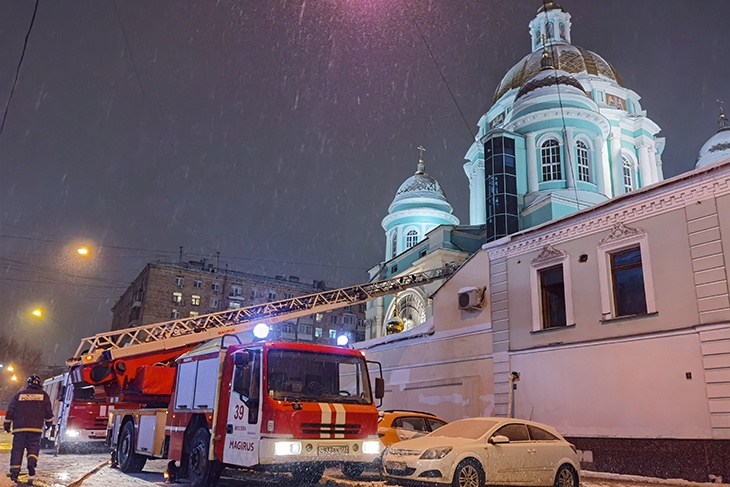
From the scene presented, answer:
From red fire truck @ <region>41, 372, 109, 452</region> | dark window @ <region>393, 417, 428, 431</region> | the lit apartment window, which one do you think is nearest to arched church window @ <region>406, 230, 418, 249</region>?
red fire truck @ <region>41, 372, 109, 452</region>

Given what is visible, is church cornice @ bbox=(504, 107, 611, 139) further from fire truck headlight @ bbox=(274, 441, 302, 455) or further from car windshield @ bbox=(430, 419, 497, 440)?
fire truck headlight @ bbox=(274, 441, 302, 455)

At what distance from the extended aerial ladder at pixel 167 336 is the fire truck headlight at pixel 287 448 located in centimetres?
692

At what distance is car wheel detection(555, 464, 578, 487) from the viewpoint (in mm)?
10583

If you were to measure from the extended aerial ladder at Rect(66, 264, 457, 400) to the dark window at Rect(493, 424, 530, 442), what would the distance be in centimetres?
892

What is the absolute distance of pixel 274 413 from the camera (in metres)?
8.92

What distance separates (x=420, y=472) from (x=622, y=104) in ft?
154

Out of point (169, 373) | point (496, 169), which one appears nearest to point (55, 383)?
point (169, 373)

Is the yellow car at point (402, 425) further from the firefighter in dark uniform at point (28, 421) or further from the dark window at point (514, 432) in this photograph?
the firefighter in dark uniform at point (28, 421)

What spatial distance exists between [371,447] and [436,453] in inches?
41.8

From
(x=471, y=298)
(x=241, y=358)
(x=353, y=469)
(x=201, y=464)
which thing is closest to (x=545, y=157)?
(x=471, y=298)

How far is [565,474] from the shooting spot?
35.3ft

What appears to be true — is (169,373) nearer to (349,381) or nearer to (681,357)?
(349,381)

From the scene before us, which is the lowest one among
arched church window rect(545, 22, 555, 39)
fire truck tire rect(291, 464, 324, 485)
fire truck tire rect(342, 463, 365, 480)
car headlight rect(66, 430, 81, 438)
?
fire truck tire rect(291, 464, 324, 485)

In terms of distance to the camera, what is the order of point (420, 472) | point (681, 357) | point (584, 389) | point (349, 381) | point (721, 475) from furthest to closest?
point (584, 389) → point (681, 357) → point (721, 475) → point (349, 381) → point (420, 472)
